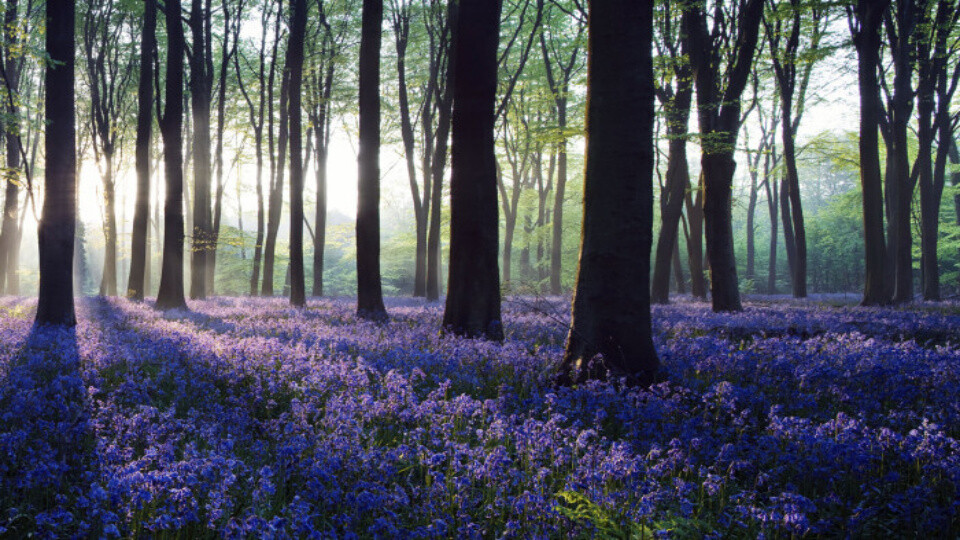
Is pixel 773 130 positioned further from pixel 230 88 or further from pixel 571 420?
pixel 571 420

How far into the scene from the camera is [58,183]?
10016 millimetres

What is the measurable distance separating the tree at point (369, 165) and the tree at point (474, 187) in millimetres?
4056

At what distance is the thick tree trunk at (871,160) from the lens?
15.7 m

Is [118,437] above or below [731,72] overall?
below

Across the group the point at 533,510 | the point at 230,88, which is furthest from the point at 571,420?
the point at 230,88

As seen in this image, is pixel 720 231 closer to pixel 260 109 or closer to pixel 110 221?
pixel 260 109

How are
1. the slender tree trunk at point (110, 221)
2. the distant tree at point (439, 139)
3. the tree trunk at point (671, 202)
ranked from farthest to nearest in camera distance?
the slender tree trunk at point (110, 221) < the distant tree at point (439, 139) < the tree trunk at point (671, 202)

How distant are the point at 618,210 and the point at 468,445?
285 cm

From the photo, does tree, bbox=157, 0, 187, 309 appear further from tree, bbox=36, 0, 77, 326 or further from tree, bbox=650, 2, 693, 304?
tree, bbox=650, 2, 693, 304

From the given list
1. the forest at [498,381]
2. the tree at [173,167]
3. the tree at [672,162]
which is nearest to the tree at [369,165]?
the forest at [498,381]

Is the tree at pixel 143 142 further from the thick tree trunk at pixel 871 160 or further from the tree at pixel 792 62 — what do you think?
the thick tree trunk at pixel 871 160

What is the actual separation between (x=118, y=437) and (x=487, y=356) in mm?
3703

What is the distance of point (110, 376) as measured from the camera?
5691mm

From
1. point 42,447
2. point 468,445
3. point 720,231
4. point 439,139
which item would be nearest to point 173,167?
point 439,139
